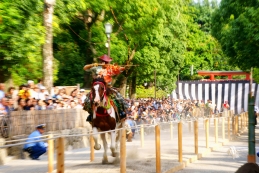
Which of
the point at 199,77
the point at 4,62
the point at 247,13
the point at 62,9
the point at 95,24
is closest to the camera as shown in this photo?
the point at 4,62

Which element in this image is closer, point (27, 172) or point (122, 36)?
point (27, 172)

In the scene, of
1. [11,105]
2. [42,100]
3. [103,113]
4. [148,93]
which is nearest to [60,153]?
[103,113]

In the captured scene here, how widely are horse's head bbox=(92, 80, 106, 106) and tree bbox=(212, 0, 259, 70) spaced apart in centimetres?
1802

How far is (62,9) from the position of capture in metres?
20.9

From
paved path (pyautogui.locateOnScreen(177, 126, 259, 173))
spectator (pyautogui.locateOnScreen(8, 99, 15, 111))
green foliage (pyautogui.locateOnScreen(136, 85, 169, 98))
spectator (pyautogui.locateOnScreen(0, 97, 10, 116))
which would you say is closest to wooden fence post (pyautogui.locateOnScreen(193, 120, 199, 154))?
paved path (pyautogui.locateOnScreen(177, 126, 259, 173))

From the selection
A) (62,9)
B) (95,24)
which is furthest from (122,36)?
(62,9)

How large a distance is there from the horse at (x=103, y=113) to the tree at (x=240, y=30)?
17402mm

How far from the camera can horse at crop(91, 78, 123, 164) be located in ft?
41.0

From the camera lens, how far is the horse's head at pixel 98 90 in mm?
12477

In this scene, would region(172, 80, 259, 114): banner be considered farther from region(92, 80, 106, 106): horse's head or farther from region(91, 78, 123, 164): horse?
region(92, 80, 106, 106): horse's head

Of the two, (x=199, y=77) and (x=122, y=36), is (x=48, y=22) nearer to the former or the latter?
(x=122, y=36)

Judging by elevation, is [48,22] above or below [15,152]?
above

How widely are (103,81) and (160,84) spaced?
42166 millimetres

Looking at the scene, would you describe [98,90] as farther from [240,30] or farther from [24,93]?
[240,30]
